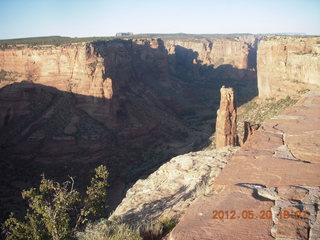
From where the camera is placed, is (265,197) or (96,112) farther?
(96,112)

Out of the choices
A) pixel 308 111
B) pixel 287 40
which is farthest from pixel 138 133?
pixel 308 111

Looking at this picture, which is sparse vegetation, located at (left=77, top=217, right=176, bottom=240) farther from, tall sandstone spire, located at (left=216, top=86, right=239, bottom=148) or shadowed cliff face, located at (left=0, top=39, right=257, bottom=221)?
tall sandstone spire, located at (left=216, top=86, right=239, bottom=148)

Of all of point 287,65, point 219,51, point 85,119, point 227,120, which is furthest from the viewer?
point 219,51

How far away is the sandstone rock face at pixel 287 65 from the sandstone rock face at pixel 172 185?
88.1 ft

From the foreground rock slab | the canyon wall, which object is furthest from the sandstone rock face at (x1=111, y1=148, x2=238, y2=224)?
the canyon wall

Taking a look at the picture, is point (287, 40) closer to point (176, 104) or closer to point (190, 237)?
point (176, 104)

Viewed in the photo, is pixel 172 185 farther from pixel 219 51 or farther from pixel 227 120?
pixel 219 51

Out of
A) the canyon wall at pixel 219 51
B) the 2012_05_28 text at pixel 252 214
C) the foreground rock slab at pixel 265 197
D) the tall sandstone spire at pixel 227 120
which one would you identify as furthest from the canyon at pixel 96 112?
the canyon wall at pixel 219 51

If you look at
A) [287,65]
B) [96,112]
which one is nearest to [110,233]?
[96,112]

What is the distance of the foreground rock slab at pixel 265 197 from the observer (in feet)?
7.85

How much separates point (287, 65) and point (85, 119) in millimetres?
25633

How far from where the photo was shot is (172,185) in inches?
307

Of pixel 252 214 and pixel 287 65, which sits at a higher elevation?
pixel 287 65

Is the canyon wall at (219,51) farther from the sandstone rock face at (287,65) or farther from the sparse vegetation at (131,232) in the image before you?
the sparse vegetation at (131,232)
